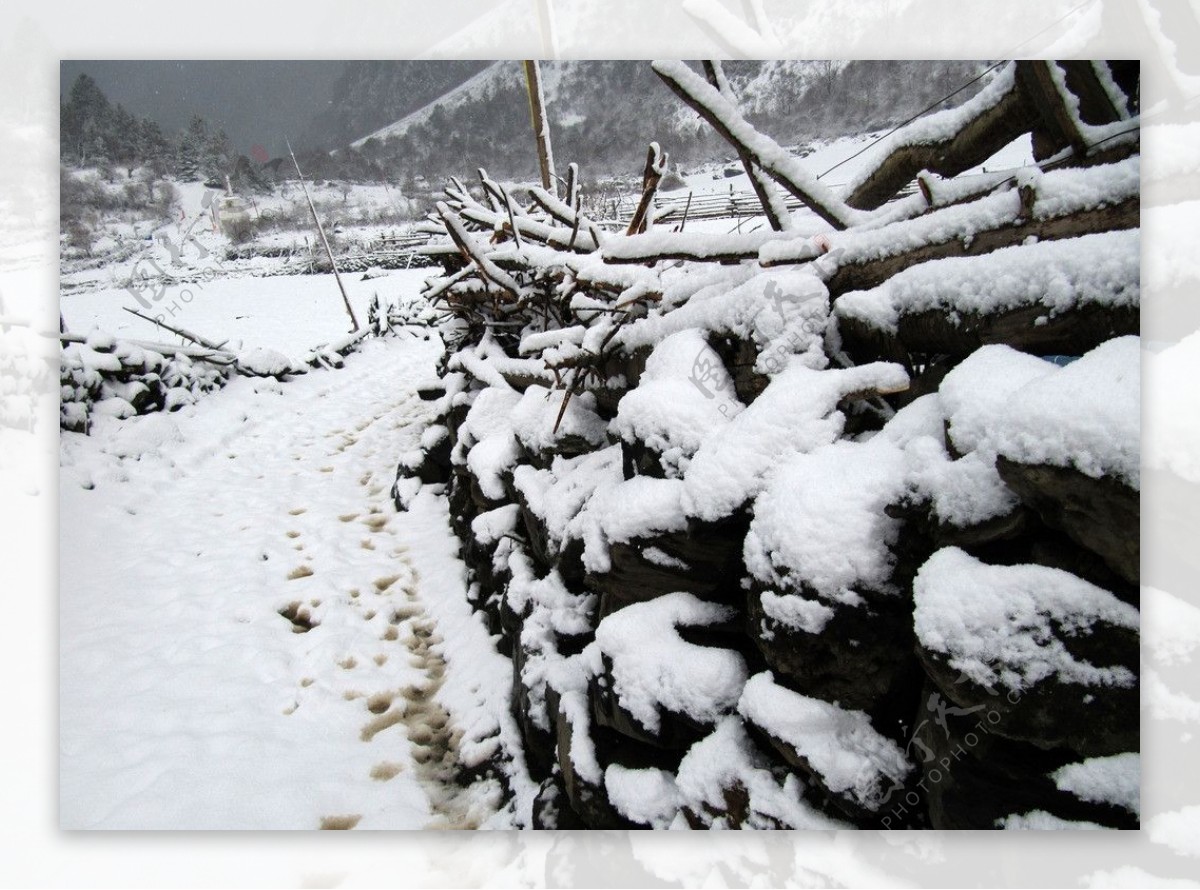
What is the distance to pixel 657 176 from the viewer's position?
1.95m

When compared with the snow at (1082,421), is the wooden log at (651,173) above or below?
above

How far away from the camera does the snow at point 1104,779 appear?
2.68ft

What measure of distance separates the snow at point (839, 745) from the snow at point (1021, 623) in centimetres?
25

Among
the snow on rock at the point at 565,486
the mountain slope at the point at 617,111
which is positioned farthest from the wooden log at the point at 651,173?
the snow on rock at the point at 565,486

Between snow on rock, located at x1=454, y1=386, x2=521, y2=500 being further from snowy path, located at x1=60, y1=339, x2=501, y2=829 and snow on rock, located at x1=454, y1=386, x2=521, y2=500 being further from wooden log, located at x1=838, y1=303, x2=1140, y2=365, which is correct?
wooden log, located at x1=838, y1=303, x2=1140, y2=365

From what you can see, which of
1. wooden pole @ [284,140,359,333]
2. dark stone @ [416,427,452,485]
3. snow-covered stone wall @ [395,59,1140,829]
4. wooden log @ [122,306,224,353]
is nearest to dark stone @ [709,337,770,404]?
snow-covered stone wall @ [395,59,1140,829]

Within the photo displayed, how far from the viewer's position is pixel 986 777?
2.84 feet

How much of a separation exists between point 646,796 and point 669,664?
313 millimetres

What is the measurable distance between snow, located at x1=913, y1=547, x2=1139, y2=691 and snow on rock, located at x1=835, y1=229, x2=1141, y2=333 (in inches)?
17.3

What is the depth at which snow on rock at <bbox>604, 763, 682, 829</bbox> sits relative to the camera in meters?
1.25

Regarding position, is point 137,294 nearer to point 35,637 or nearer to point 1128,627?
point 35,637

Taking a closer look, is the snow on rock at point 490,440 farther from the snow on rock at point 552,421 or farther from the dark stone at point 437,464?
the dark stone at point 437,464

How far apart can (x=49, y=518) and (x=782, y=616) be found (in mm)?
2131

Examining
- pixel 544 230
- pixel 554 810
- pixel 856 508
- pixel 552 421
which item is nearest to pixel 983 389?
pixel 856 508
